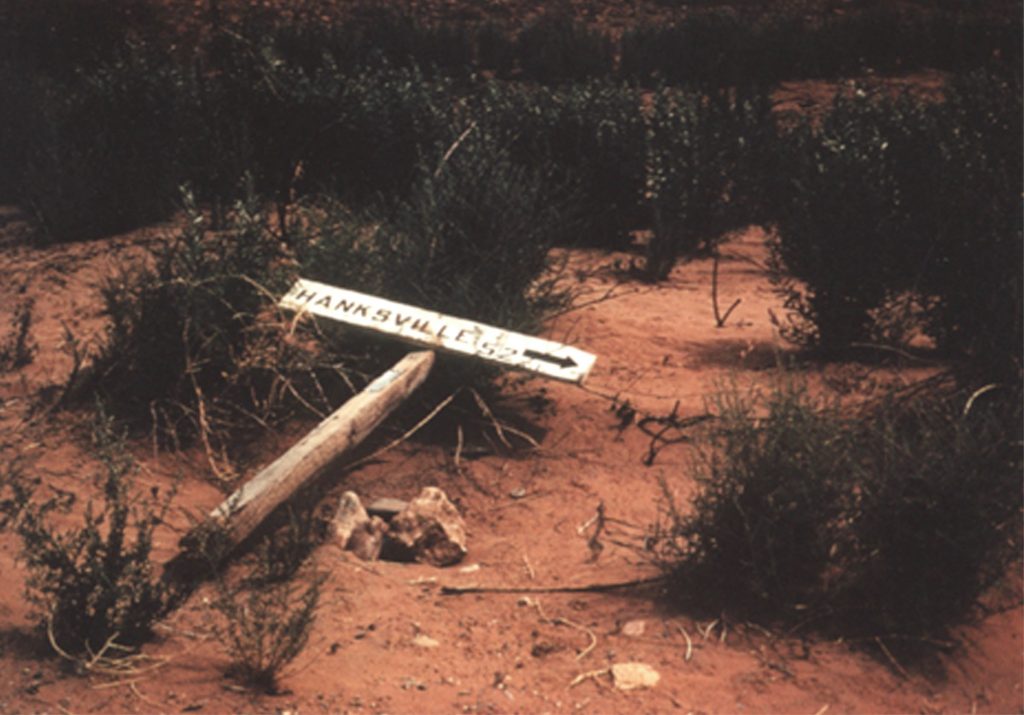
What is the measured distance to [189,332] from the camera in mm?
5852

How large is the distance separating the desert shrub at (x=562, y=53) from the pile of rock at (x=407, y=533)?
9883 mm

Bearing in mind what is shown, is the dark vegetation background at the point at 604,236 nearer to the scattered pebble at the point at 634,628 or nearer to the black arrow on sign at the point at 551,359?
the scattered pebble at the point at 634,628

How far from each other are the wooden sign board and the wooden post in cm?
14

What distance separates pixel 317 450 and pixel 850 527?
212cm

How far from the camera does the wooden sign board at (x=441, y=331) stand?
576 centimetres

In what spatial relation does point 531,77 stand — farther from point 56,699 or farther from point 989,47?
point 56,699

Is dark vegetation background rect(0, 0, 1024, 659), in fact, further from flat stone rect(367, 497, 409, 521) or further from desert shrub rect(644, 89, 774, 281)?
flat stone rect(367, 497, 409, 521)

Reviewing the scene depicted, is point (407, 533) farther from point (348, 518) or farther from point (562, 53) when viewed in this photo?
point (562, 53)

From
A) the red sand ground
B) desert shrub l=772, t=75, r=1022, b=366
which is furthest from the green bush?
desert shrub l=772, t=75, r=1022, b=366

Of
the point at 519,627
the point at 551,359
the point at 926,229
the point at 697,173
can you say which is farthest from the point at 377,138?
the point at 519,627

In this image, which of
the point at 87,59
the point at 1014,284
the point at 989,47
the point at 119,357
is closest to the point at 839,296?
the point at 1014,284

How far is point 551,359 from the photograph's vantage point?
5820mm

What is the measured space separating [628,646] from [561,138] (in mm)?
6657

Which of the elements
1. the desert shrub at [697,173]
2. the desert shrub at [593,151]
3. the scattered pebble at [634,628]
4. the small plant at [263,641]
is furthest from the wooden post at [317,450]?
the desert shrub at [593,151]
